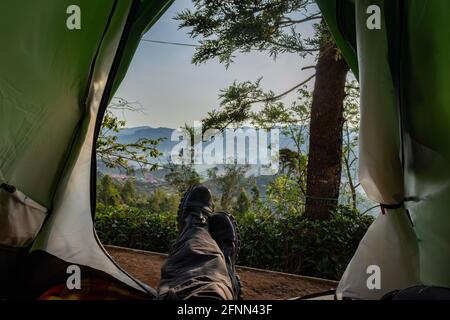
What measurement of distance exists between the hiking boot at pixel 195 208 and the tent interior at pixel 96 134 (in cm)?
27

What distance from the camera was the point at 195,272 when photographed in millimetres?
890

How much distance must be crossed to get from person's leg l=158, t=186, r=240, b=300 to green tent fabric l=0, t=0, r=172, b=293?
0.18m

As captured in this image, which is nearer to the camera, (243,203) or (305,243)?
(305,243)

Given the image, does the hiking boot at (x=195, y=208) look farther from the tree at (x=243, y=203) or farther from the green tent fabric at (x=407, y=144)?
the tree at (x=243, y=203)

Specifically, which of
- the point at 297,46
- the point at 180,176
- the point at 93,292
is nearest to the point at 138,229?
the point at 180,176

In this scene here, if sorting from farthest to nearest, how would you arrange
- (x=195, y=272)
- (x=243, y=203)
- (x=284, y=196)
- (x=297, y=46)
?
1. (x=243, y=203)
2. (x=284, y=196)
3. (x=297, y=46)
4. (x=195, y=272)

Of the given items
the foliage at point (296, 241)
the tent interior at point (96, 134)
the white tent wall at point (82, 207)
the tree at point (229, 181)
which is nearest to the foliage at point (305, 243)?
the foliage at point (296, 241)

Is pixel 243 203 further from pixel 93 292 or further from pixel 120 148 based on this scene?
pixel 93 292

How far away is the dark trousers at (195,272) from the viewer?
795 millimetres

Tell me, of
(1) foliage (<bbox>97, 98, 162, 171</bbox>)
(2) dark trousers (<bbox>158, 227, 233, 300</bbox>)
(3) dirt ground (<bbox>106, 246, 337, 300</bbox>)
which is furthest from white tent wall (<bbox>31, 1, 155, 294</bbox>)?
(1) foliage (<bbox>97, 98, 162, 171</bbox>)

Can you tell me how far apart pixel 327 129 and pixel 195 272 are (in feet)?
5.26
